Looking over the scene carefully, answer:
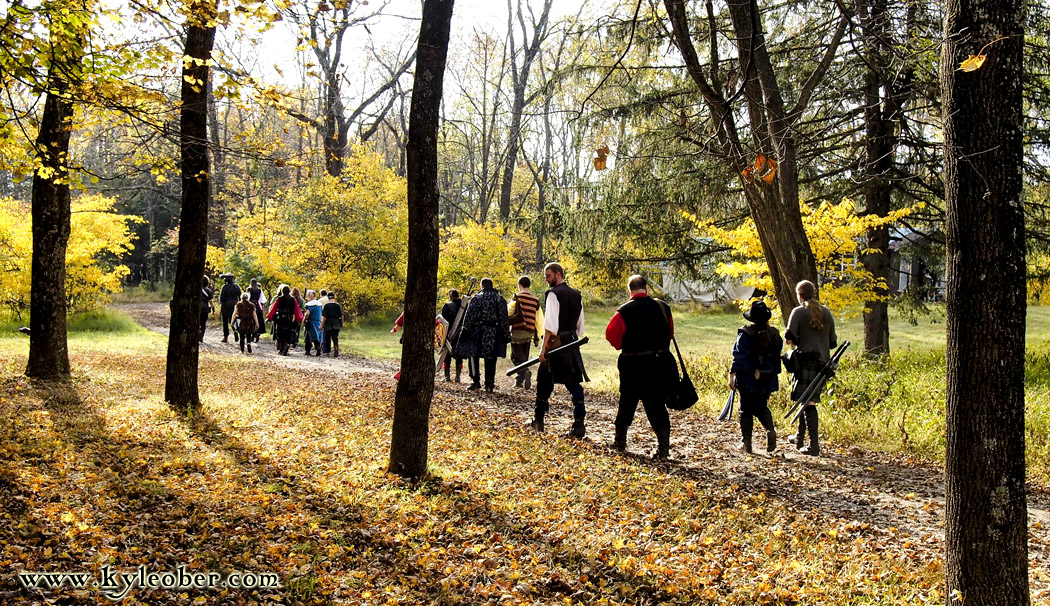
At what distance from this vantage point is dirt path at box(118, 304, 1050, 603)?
5988mm

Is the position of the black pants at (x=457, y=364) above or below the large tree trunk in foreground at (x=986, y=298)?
below

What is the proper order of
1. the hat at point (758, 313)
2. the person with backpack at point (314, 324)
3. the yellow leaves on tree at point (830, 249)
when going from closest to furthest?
1. the hat at point (758, 313)
2. the yellow leaves on tree at point (830, 249)
3. the person with backpack at point (314, 324)

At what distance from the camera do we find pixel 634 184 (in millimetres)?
14750

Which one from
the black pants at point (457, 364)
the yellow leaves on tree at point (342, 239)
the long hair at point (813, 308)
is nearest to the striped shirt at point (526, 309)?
the black pants at point (457, 364)

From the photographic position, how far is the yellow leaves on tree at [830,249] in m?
14.0

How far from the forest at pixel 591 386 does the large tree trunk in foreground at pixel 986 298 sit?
0.01m

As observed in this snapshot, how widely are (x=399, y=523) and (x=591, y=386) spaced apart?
9.78 m

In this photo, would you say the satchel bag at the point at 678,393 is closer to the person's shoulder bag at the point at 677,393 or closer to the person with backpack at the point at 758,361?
the person's shoulder bag at the point at 677,393

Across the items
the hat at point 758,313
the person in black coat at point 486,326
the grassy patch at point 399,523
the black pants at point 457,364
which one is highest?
the hat at point 758,313

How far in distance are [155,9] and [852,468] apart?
339 inches

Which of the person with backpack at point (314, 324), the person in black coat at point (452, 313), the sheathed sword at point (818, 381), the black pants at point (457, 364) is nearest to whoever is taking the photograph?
the sheathed sword at point (818, 381)

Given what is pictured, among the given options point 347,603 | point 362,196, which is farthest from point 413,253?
point 362,196

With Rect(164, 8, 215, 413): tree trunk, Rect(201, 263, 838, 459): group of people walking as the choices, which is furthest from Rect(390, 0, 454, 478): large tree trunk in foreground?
Rect(164, 8, 215, 413): tree trunk

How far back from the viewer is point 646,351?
7.77m
